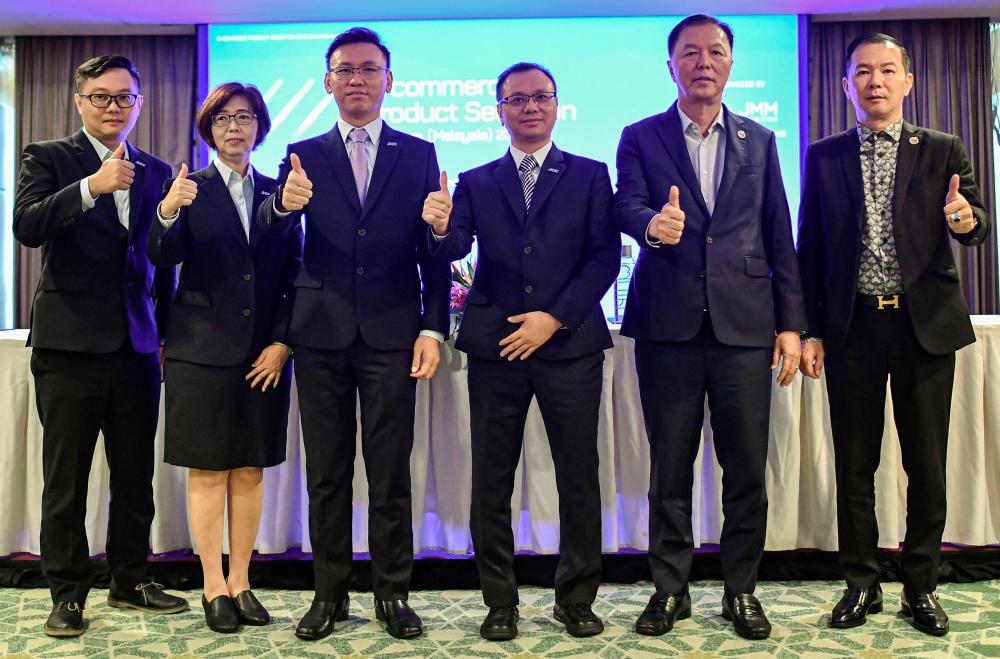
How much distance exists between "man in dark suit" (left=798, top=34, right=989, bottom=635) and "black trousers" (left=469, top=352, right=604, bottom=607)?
2.27ft

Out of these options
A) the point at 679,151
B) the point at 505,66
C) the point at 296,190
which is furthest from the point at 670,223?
the point at 505,66

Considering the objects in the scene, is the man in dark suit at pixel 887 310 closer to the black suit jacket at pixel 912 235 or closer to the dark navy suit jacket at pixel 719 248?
the black suit jacket at pixel 912 235

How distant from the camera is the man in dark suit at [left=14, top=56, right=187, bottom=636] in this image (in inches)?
93.4

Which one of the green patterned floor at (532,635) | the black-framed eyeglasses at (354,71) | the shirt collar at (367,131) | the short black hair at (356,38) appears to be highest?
the short black hair at (356,38)

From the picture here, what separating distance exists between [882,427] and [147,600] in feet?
7.51

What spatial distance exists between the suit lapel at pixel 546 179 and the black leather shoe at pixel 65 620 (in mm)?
1741

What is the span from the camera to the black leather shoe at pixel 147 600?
2.55 meters

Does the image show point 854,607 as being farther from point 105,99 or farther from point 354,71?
point 105,99

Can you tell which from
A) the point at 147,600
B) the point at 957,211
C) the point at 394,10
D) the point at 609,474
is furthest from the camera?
the point at 394,10

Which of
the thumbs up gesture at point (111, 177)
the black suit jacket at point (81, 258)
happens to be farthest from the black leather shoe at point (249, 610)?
the thumbs up gesture at point (111, 177)

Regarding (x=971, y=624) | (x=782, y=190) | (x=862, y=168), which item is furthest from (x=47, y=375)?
(x=971, y=624)

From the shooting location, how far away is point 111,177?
224 cm

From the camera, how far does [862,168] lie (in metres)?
2.37

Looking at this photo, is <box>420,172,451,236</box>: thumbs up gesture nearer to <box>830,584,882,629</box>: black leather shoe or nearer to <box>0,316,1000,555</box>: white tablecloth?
<box>0,316,1000,555</box>: white tablecloth
